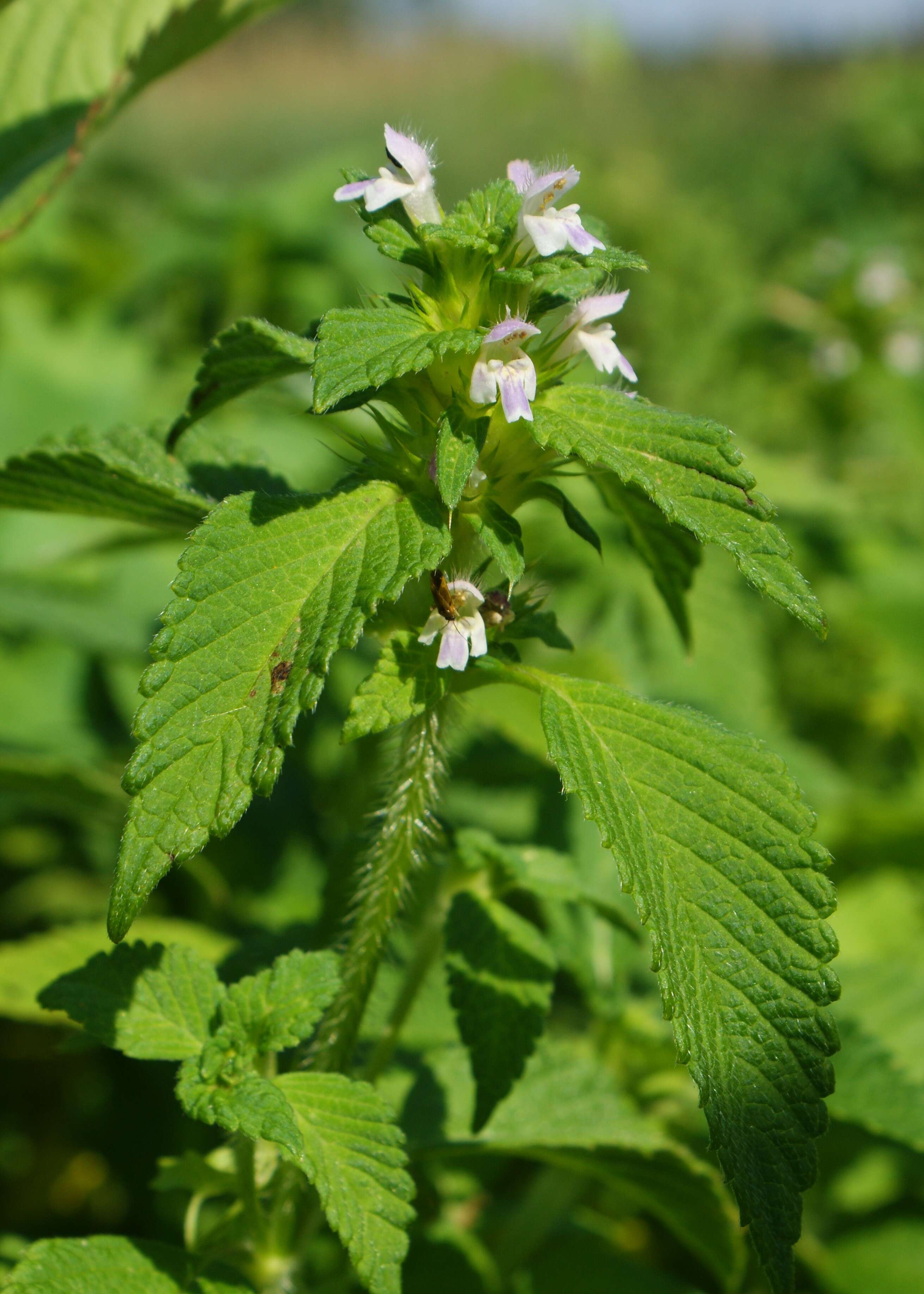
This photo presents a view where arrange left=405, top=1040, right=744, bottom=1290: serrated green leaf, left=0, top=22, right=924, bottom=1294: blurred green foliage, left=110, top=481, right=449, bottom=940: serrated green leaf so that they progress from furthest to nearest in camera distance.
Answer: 1. left=0, top=22, right=924, bottom=1294: blurred green foliage
2. left=405, top=1040, right=744, bottom=1290: serrated green leaf
3. left=110, top=481, right=449, bottom=940: serrated green leaf

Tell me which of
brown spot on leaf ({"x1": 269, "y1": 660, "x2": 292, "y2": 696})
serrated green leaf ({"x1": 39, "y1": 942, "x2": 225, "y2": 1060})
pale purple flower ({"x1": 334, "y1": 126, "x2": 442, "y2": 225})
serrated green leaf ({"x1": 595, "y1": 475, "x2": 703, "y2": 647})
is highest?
pale purple flower ({"x1": 334, "y1": 126, "x2": 442, "y2": 225})

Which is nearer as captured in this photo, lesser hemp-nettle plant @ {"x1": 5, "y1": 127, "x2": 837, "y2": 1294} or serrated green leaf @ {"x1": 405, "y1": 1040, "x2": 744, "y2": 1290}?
lesser hemp-nettle plant @ {"x1": 5, "y1": 127, "x2": 837, "y2": 1294}

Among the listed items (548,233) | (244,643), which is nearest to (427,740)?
(244,643)

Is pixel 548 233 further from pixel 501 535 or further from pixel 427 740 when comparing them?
pixel 427 740

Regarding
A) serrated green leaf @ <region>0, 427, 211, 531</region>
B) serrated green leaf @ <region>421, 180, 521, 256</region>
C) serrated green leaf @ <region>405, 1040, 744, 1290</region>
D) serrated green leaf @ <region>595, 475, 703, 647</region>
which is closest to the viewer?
serrated green leaf @ <region>421, 180, 521, 256</region>

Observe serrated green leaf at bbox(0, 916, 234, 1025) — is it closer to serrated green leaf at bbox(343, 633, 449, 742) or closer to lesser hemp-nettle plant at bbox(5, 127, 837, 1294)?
lesser hemp-nettle plant at bbox(5, 127, 837, 1294)

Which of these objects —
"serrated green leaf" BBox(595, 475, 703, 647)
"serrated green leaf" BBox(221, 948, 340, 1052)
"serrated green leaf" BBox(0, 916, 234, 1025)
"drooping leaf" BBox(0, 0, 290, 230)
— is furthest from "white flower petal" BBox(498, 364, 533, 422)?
"drooping leaf" BBox(0, 0, 290, 230)

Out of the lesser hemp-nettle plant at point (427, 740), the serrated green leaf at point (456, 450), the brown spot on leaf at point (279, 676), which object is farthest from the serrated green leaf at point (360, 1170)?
the serrated green leaf at point (456, 450)

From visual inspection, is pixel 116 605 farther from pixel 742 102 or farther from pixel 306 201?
pixel 742 102

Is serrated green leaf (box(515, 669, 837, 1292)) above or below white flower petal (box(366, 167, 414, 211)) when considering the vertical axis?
below
